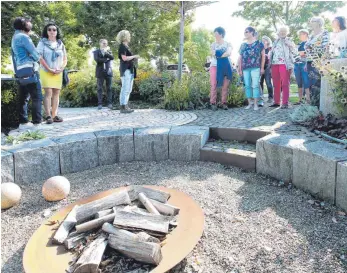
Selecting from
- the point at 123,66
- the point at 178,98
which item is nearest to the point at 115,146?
the point at 123,66

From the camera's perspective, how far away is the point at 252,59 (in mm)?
5973

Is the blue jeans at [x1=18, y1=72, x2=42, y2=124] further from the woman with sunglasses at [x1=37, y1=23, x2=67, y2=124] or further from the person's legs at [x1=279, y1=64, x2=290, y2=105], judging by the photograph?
the person's legs at [x1=279, y1=64, x2=290, y2=105]

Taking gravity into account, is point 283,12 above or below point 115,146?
above

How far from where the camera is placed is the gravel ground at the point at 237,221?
81.7 inches

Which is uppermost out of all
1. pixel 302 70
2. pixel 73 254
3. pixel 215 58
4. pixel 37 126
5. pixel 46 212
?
pixel 215 58

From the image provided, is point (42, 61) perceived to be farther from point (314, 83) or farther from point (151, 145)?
point (314, 83)

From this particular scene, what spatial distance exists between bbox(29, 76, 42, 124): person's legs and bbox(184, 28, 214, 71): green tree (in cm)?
1907

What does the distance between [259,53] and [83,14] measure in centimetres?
1600

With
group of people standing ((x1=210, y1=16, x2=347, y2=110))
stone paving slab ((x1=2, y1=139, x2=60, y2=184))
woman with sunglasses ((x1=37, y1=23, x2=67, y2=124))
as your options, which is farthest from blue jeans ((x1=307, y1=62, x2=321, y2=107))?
woman with sunglasses ((x1=37, y1=23, x2=67, y2=124))

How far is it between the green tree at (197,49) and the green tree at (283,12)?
5.33 m

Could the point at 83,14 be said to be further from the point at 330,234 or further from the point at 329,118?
the point at 330,234

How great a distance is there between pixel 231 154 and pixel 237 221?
4.77 feet

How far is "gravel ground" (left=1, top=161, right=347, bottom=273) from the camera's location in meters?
2.07

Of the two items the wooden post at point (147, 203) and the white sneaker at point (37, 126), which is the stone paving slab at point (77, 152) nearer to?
the white sneaker at point (37, 126)
